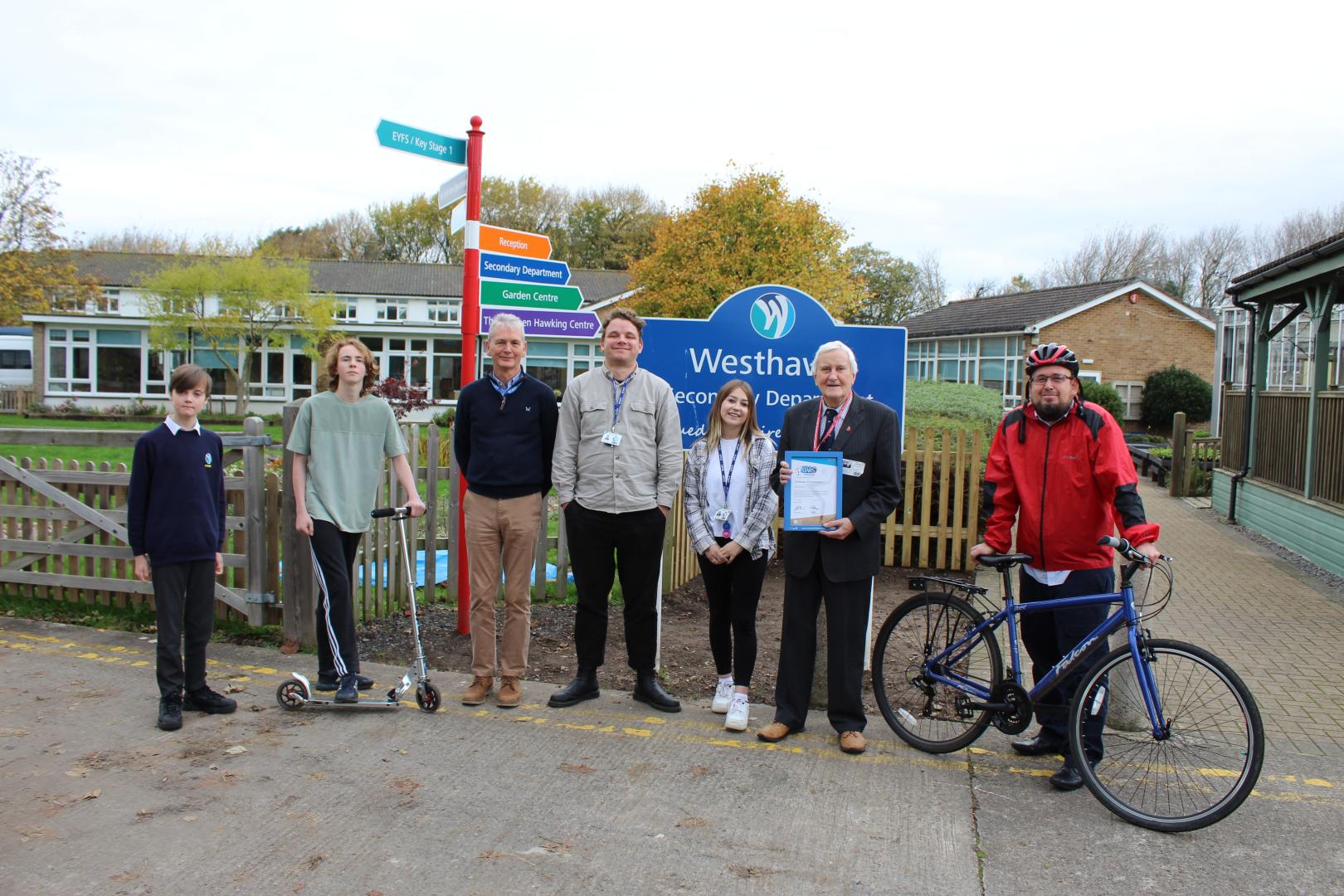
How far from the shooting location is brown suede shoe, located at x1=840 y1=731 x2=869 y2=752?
14.9 ft

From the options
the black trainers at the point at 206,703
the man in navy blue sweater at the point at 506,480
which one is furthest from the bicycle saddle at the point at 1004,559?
the black trainers at the point at 206,703

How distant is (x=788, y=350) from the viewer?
5.97m

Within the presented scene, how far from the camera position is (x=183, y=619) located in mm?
4977

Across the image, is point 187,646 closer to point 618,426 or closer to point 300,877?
point 300,877

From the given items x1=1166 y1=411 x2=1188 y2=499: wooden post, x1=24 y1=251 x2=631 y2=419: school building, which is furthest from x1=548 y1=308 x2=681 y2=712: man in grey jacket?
x1=24 y1=251 x2=631 y2=419: school building

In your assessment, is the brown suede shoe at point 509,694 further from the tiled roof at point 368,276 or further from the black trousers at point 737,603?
the tiled roof at point 368,276

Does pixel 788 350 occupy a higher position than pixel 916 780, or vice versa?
pixel 788 350

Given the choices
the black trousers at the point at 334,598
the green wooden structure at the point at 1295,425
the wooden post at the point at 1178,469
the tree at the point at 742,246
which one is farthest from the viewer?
the tree at the point at 742,246

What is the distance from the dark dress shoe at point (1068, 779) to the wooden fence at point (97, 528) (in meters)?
4.66

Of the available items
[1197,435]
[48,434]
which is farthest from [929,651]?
[1197,435]

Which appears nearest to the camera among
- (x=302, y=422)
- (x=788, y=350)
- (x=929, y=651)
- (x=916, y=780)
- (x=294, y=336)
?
(x=916, y=780)

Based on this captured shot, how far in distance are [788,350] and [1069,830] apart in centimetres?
314

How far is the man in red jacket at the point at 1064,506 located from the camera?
417cm

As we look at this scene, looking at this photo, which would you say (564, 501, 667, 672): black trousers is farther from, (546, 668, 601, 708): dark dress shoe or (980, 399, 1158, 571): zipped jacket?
(980, 399, 1158, 571): zipped jacket
